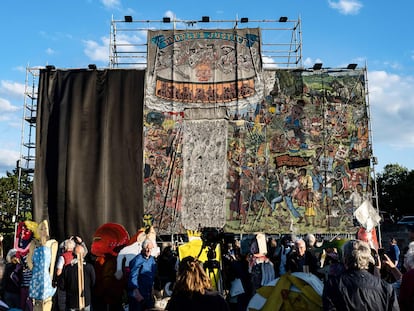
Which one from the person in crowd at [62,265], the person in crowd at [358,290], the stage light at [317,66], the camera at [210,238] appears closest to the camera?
the person in crowd at [358,290]

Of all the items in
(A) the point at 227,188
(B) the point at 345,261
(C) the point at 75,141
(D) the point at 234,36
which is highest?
(D) the point at 234,36

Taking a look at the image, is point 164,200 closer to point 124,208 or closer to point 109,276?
point 124,208

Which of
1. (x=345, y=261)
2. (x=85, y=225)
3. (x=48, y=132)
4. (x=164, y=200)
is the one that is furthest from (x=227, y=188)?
(x=345, y=261)

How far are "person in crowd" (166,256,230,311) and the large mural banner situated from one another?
1198 centimetres

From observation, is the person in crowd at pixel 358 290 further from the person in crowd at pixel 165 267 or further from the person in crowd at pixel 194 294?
the person in crowd at pixel 165 267

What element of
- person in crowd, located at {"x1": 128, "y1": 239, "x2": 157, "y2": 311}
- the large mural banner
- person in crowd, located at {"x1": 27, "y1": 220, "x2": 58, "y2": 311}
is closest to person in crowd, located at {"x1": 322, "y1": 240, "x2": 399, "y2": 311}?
person in crowd, located at {"x1": 128, "y1": 239, "x2": 157, "y2": 311}

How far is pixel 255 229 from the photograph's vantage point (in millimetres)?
14820

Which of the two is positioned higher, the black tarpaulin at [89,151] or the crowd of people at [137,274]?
the black tarpaulin at [89,151]

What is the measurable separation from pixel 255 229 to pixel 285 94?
470 cm

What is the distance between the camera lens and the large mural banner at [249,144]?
1488 cm

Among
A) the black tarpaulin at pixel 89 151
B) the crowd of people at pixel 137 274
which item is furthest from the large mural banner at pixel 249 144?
the crowd of people at pixel 137 274

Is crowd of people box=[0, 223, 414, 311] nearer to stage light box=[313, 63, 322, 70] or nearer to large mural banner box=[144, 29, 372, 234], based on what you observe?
large mural banner box=[144, 29, 372, 234]

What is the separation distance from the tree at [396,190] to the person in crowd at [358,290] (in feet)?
123

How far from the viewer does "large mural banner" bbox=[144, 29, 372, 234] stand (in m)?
14.9
